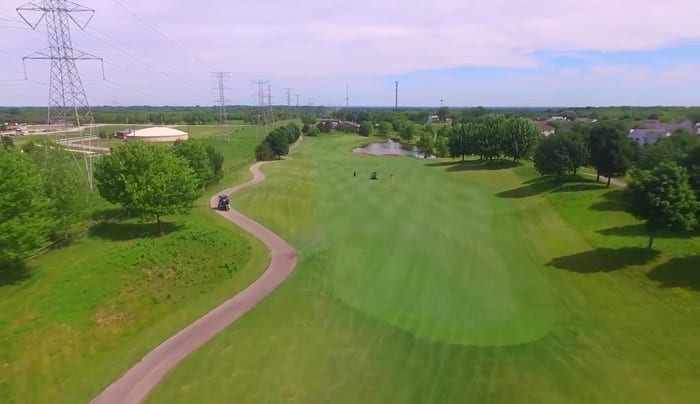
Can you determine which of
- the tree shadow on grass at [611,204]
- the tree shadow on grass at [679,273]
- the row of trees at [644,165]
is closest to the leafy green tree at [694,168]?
the row of trees at [644,165]

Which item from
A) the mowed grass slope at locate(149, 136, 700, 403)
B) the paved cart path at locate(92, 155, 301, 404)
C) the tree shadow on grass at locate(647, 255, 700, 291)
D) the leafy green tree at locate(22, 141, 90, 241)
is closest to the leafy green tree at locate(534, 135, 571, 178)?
the mowed grass slope at locate(149, 136, 700, 403)

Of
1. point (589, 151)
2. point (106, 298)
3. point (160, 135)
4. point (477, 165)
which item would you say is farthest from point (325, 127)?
point (106, 298)

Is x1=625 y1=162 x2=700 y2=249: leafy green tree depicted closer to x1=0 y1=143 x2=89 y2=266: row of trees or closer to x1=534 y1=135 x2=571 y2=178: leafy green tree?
x1=534 y1=135 x2=571 y2=178: leafy green tree

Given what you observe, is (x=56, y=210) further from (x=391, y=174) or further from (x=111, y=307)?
(x=391, y=174)

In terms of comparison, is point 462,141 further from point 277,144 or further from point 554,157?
point 277,144

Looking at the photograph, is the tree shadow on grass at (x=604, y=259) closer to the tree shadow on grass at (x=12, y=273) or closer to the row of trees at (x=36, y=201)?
the row of trees at (x=36, y=201)
